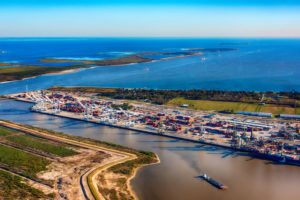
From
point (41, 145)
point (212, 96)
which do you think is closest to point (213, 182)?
point (41, 145)

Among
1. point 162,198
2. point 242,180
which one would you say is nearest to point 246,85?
point 242,180

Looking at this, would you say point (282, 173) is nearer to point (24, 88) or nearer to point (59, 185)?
point (59, 185)

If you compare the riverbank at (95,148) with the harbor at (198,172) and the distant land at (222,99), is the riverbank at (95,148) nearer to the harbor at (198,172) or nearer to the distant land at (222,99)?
the harbor at (198,172)

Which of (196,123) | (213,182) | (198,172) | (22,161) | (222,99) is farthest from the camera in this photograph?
(222,99)

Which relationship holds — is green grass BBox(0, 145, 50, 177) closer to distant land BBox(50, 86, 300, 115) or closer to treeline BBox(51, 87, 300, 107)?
distant land BBox(50, 86, 300, 115)

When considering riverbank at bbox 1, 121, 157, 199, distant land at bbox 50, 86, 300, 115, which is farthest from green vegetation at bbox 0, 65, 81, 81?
riverbank at bbox 1, 121, 157, 199

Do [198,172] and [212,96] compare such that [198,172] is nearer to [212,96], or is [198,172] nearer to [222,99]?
[222,99]

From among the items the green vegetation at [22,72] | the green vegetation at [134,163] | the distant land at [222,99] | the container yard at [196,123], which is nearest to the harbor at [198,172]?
the green vegetation at [134,163]
